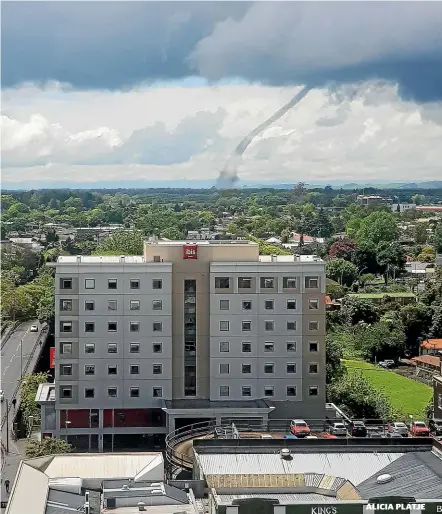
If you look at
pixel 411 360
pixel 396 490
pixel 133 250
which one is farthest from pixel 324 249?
pixel 396 490

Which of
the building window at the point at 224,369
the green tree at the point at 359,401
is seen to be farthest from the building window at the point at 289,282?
the green tree at the point at 359,401

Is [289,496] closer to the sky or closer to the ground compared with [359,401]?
closer to the sky

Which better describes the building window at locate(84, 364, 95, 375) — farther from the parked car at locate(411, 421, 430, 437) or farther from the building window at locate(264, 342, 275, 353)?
the parked car at locate(411, 421, 430, 437)

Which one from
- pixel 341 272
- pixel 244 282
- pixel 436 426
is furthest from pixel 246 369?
pixel 341 272

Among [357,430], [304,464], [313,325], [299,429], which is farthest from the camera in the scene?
[313,325]

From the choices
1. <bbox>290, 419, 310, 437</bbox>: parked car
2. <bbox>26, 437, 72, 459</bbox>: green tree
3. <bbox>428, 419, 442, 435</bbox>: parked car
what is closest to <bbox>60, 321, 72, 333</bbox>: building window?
<bbox>26, 437, 72, 459</bbox>: green tree

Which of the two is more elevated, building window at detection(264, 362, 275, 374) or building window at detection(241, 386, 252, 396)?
building window at detection(264, 362, 275, 374)

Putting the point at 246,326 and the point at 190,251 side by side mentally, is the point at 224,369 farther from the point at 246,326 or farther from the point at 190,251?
the point at 190,251
